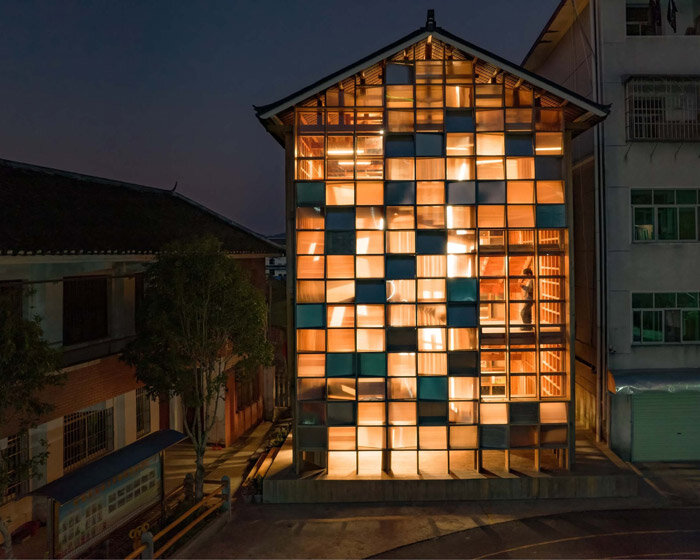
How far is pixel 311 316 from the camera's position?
1559cm

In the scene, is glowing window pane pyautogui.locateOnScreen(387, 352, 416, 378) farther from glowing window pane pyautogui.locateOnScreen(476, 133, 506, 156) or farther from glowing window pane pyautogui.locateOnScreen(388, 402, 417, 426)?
glowing window pane pyautogui.locateOnScreen(476, 133, 506, 156)

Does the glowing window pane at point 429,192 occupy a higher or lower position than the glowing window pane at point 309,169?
lower

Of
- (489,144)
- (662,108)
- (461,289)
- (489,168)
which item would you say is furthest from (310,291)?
(662,108)

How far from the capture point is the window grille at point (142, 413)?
17.7m

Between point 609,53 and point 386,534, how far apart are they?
57.9 feet

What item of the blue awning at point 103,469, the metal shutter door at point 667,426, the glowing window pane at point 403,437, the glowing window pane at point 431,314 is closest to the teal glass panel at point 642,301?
the metal shutter door at point 667,426

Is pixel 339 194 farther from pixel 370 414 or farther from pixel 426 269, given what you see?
pixel 370 414

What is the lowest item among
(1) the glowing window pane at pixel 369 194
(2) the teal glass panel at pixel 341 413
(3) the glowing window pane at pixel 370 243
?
(2) the teal glass panel at pixel 341 413

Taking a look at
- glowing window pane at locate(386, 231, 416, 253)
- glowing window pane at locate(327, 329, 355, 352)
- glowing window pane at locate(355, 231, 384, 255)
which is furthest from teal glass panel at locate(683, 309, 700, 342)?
glowing window pane at locate(327, 329, 355, 352)

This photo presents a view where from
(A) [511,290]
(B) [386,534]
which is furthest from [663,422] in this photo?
(B) [386,534]

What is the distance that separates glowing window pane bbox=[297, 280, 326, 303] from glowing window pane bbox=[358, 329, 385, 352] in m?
1.58

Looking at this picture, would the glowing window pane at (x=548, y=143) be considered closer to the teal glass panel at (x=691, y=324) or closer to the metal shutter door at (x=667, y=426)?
the teal glass panel at (x=691, y=324)

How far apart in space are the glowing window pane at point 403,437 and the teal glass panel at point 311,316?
12.6ft

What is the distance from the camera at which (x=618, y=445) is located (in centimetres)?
1819
